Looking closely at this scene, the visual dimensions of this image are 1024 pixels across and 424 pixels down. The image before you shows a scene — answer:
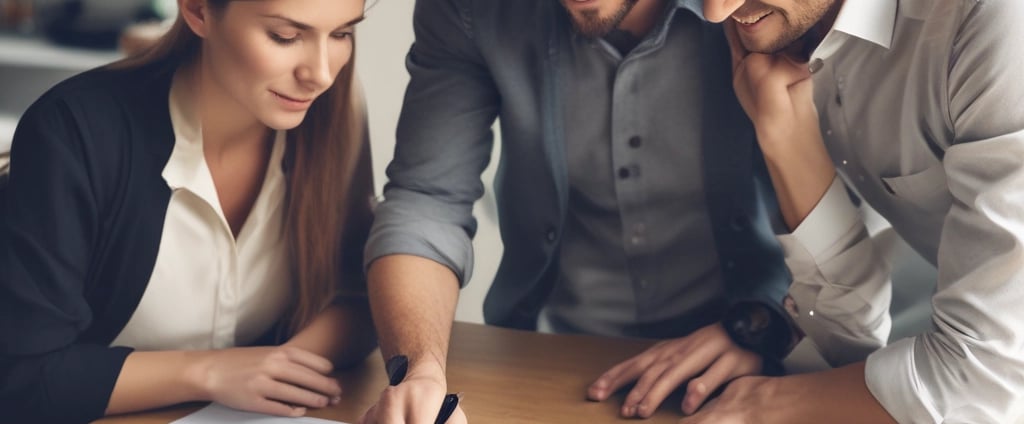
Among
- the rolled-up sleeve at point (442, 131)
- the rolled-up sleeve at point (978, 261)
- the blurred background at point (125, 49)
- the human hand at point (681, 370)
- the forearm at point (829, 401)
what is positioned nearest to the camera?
the rolled-up sleeve at point (978, 261)

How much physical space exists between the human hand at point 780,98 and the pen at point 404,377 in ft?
1.56

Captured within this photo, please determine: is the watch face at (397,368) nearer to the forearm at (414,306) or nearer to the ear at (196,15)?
the forearm at (414,306)

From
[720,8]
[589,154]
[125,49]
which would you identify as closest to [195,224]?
[589,154]

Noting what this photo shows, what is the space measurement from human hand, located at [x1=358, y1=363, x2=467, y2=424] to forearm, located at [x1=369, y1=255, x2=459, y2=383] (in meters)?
0.07

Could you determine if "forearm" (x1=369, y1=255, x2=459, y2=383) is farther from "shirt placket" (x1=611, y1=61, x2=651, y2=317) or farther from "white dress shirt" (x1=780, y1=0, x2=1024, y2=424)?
"white dress shirt" (x1=780, y1=0, x2=1024, y2=424)

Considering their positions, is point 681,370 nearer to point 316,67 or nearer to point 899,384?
point 899,384

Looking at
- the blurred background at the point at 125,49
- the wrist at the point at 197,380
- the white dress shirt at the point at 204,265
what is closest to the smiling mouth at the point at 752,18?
the white dress shirt at the point at 204,265

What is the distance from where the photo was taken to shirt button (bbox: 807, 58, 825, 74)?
1.36m

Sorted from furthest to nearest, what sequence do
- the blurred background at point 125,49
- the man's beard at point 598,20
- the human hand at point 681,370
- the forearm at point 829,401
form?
the blurred background at point 125,49
the man's beard at point 598,20
the human hand at point 681,370
the forearm at point 829,401

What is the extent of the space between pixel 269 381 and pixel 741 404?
526 mm

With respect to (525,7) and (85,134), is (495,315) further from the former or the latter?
(85,134)

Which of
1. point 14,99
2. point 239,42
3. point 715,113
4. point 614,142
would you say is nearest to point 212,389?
point 239,42

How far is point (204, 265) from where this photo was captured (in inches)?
56.6

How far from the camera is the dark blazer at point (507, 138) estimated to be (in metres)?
1.56
